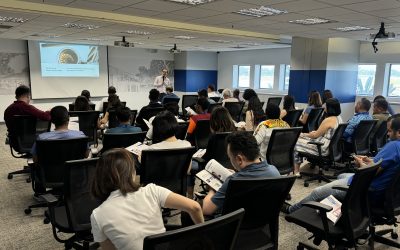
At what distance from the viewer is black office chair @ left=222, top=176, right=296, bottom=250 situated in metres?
1.62

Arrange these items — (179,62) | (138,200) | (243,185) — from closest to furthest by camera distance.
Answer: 1. (138,200)
2. (243,185)
3. (179,62)

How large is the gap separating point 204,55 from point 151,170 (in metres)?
11.6

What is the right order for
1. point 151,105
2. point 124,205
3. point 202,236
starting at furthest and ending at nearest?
point 151,105 → point 124,205 → point 202,236

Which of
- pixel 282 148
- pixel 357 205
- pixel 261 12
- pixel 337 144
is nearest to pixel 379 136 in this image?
pixel 337 144

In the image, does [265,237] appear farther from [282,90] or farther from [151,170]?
[282,90]

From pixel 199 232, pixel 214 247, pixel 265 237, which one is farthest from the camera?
pixel 265 237

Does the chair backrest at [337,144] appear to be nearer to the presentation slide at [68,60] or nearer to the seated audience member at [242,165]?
the seated audience member at [242,165]

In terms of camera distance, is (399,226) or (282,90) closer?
(399,226)

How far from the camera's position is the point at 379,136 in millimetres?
4719

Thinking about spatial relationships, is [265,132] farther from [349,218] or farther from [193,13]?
[193,13]

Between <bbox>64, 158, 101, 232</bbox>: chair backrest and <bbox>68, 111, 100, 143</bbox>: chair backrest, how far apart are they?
265 cm

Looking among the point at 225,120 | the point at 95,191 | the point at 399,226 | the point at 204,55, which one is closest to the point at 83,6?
the point at 225,120

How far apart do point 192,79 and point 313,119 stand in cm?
824

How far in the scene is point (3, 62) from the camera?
934cm
